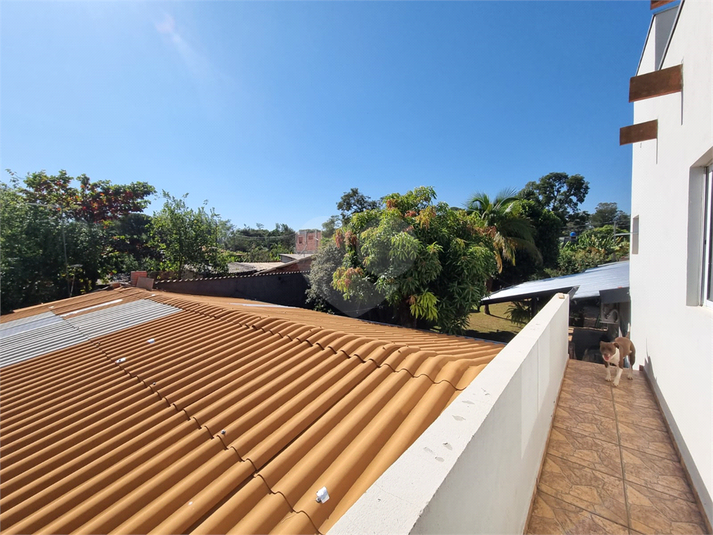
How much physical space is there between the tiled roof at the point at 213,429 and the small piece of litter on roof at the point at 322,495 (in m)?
0.03

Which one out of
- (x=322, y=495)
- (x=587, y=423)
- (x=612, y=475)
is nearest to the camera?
(x=322, y=495)

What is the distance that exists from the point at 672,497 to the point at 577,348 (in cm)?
948

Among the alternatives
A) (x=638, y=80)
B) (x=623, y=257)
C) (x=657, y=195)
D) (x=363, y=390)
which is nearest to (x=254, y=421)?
(x=363, y=390)

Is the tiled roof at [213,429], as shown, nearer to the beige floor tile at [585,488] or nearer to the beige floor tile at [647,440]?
the beige floor tile at [585,488]

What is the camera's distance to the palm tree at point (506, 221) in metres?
→ 17.5

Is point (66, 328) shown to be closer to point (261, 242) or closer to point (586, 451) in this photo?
point (586, 451)

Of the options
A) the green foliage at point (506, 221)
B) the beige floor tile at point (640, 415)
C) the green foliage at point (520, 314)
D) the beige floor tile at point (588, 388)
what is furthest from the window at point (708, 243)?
the green foliage at point (520, 314)

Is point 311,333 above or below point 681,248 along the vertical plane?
below

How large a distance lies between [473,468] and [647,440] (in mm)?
3794

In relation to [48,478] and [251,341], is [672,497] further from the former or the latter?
[48,478]

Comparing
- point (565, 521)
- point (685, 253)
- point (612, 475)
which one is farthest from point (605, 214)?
point (565, 521)

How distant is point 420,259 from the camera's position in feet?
27.5

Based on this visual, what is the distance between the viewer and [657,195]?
185 inches

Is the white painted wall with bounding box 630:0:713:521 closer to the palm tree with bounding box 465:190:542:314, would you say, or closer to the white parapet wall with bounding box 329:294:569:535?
the white parapet wall with bounding box 329:294:569:535
